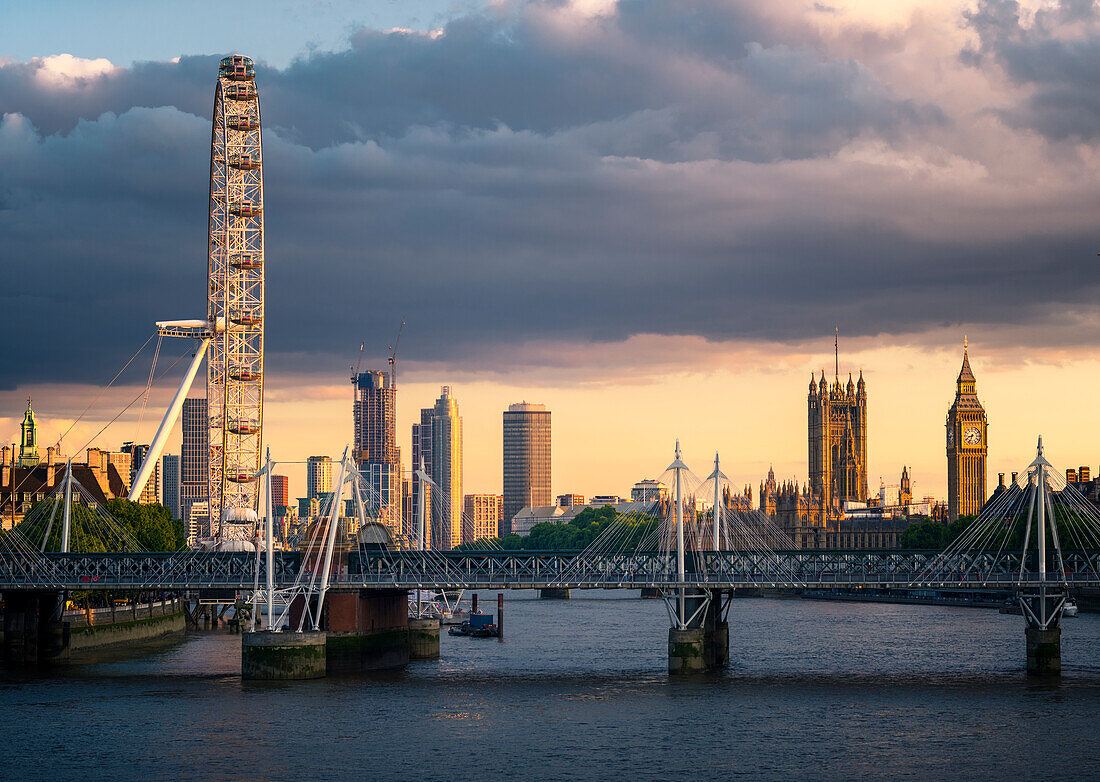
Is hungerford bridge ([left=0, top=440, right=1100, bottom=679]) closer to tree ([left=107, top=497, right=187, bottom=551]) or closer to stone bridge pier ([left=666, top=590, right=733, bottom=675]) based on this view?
stone bridge pier ([left=666, top=590, right=733, bottom=675])

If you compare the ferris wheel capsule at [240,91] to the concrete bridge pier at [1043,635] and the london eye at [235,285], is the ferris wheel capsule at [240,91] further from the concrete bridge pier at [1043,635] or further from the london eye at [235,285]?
the concrete bridge pier at [1043,635]

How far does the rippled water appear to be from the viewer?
64562 mm

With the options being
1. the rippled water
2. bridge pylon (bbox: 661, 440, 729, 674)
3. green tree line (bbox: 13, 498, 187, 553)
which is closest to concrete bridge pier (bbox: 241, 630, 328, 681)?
the rippled water

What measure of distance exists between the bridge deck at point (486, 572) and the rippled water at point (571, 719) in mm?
5751

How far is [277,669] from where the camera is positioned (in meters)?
90.1

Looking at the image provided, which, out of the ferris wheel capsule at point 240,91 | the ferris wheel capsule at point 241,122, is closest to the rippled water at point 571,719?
the ferris wheel capsule at point 241,122

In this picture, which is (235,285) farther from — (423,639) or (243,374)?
(423,639)

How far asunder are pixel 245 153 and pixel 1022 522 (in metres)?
90.1

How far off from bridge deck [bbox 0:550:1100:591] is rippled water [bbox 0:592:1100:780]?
5.75 meters

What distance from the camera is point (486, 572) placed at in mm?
102125

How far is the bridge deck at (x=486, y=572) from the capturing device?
94.4 metres

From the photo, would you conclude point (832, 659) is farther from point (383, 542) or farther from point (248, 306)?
point (248, 306)

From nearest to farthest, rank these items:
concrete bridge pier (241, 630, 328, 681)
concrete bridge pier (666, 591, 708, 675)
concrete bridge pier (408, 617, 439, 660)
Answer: concrete bridge pier (241, 630, 328, 681) → concrete bridge pier (666, 591, 708, 675) → concrete bridge pier (408, 617, 439, 660)

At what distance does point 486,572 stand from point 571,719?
26.1 m
